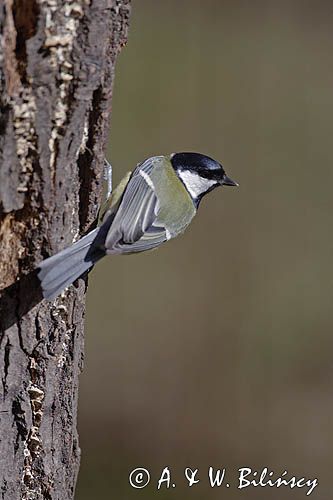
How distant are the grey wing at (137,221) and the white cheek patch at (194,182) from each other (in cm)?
11

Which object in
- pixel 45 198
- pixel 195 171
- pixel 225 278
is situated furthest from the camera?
pixel 225 278

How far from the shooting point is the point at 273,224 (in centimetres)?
341

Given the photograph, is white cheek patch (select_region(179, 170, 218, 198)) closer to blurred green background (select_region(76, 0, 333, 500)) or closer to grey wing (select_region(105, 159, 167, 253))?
grey wing (select_region(105, 159, 167, 253))

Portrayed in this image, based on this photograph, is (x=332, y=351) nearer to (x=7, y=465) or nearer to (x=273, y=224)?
(x=273, y=224)

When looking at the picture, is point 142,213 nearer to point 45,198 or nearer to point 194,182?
point 194,182

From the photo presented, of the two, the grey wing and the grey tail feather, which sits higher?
the grey wing

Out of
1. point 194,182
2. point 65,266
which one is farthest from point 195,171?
point 65,266

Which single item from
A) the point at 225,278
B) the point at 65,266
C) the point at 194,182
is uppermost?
the point at 194,182

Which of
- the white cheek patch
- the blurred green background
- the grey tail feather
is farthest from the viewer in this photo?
the blurred green background

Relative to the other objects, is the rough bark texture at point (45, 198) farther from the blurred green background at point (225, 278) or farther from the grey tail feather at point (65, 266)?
the blurred green background at point (225, 278)

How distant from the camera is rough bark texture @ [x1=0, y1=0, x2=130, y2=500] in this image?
939 mm

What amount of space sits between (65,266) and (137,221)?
0.99 ft

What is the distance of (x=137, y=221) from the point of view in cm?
138

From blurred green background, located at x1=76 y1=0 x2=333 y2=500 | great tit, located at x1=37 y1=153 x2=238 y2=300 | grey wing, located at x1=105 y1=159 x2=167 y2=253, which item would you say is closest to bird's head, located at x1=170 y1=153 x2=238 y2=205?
great tit, located at x1=37 y1=153 x2=238 y2=300
